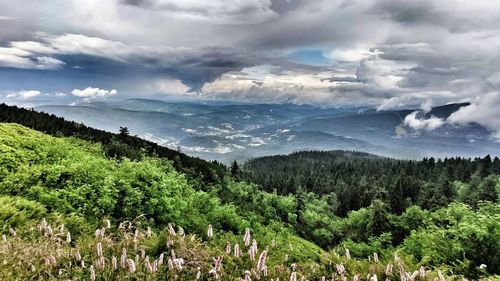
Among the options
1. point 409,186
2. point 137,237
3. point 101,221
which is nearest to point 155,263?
point 137,237

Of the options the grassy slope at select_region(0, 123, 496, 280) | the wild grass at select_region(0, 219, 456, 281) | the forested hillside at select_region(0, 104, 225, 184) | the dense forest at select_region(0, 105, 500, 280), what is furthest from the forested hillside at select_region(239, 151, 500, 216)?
the wild grass at select_region(0, 219, 456, 281)

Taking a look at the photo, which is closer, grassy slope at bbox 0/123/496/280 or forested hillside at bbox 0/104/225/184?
grassy slope at bbox 0/123/496/280

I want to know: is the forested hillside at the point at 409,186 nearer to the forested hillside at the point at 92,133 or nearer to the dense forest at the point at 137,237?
the forested hillside at the point at 92,133

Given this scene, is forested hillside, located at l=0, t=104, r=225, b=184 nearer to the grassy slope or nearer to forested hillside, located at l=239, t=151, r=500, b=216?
the grassy slope

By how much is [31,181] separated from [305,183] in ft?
491

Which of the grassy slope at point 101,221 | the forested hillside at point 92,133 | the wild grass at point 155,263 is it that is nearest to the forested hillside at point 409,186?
the forested hillside at point 92,133

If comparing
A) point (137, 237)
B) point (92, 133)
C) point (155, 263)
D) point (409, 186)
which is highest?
point (92, 133)

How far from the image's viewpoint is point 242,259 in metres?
6.78

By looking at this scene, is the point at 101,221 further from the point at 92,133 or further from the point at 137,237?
the point at 92,133

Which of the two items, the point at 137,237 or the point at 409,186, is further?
the point at 409,186

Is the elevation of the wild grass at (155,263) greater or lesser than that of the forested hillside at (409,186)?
greater

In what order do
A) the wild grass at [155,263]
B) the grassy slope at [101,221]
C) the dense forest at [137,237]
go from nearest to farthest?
1. the wild grass at [155,263]
2. the dense forest at [137,237]
3. the grassy slope at [101,221]

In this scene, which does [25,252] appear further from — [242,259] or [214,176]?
[214,176]

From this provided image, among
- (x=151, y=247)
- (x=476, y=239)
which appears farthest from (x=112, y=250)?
(x=476, y=239)
